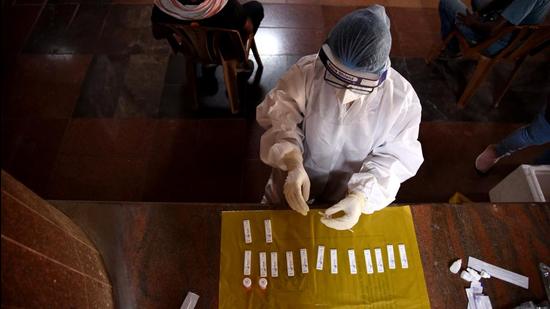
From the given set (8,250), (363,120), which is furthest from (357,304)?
(8,250)

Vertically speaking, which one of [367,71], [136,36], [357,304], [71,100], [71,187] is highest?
[367,71]

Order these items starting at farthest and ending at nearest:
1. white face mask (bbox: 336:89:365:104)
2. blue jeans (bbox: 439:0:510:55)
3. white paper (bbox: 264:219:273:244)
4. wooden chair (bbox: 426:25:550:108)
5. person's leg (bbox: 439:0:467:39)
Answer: person's leg (bbox: 439:0:467:39)
blue jeans (bbox: 439:0:510:55)
wooden chair (bbox: 426:25:550:108)
white paper (bbox: 264:219:273:244)
white face mask (bbox: 336:89:365:104)

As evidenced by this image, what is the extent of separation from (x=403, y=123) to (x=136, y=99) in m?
2.18

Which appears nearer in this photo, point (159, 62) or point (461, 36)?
point (461, 36)

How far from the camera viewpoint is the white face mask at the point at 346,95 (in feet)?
3.62

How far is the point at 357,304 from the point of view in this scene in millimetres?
1114

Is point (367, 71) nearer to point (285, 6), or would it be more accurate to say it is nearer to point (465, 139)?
point (465, 139)

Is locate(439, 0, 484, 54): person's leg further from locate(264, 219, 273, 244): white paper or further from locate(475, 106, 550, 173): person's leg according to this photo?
locate(264, 219, 273, 244): white paper

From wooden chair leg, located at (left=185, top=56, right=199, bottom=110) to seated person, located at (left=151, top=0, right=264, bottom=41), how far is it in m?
0.32

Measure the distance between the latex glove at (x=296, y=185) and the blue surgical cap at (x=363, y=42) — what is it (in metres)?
0.38

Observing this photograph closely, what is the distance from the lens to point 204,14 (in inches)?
74.6

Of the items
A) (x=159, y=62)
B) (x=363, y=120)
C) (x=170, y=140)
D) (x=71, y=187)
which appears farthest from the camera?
(x=159, y=62)

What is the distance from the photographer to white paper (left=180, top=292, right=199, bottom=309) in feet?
3.57

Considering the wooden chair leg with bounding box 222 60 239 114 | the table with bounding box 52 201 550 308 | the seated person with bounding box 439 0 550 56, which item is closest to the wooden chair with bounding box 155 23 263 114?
the wooden chair leg with bounding box 222 60 239 114
